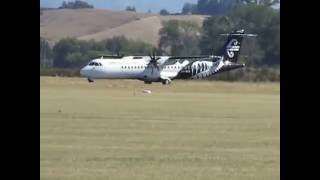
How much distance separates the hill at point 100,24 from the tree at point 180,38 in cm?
389

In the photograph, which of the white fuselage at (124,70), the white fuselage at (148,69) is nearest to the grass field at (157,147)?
the white fuselage at (124,70)

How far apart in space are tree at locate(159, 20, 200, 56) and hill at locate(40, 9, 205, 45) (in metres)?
3.89

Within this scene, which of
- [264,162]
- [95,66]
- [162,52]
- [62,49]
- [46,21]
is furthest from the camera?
[46,21]

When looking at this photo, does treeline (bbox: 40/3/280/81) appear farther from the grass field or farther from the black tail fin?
the grass field

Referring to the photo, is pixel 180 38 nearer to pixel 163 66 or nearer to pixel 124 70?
pixel 163 66

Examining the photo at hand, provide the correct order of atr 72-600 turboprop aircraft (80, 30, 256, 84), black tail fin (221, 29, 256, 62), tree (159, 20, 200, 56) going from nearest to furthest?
atr 72-600 turboprop aircraft (80, 30, 256, 84) < black tail fin (221, 29, 256, 62) < tree (159, 20, 200, 56)

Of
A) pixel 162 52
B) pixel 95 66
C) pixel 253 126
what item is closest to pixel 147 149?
pixel 253 126

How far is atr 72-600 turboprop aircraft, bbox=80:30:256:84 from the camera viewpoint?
9644 cm

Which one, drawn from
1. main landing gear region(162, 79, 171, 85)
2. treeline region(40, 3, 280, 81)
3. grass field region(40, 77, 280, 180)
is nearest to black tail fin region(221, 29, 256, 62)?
treeline region(40, 3, 280, 81)

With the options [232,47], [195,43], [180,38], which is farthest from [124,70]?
[180,38]

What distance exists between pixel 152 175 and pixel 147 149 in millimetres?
4838
